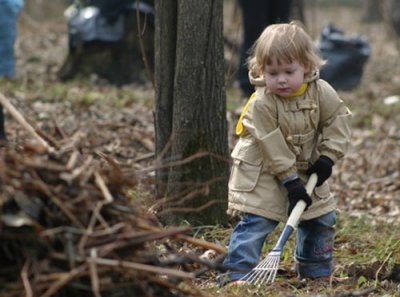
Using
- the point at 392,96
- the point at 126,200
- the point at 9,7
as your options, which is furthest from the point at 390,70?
the point at 126,200

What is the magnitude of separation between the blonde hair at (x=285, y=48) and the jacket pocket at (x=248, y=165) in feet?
1.14

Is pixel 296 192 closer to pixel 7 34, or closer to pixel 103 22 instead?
pixel 7 34

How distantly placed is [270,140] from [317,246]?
26.0 inches

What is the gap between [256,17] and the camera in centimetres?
978

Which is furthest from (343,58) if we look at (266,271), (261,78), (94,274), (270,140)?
(94,274)

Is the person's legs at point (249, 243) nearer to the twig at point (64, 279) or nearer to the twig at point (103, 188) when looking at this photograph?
the twig at point (103, 188)

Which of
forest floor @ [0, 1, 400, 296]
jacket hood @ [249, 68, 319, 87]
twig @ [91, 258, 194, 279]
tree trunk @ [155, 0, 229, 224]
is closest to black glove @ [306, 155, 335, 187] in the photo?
jacket hood @ [249, 68, 319, 87]

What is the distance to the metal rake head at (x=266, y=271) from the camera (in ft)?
15.0

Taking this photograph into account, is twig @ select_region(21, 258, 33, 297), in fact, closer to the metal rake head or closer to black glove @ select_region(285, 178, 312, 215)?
the metal rake head

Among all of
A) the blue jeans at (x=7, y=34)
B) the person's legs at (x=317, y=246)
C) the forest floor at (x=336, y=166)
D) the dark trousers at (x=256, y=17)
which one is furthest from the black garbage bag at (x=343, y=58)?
the person's legs at (x=317, y=246)

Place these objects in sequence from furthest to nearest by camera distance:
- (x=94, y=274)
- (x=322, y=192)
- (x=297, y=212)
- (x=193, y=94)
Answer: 1. (x=193, y=94)
2. (x=322, y=192)
3. (x=297, y=212)
4. (x=94, y=274)

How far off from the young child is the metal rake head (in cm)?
8

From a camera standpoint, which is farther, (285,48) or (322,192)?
(322,192)

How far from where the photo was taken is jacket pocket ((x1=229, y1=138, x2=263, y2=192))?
15.5ft
